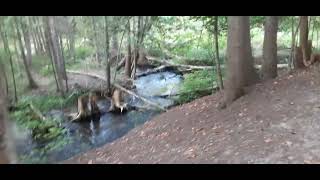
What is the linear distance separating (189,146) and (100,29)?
1.46m

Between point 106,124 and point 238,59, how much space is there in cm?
163

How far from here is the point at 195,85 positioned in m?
4.69

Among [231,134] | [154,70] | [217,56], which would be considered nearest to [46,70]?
[154,70]

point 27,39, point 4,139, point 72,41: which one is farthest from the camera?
point 72,41

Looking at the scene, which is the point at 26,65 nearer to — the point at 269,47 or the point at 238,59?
the point at 238,59

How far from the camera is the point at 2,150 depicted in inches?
132

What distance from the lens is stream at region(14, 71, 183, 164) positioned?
13.9 feet

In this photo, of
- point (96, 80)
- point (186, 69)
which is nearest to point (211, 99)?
point (186, 69)

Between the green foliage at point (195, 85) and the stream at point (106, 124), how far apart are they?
86 mm

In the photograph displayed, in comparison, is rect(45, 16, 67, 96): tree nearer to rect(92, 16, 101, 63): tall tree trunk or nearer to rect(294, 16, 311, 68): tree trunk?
rect(92, 16, 101, 63): tall tree trunk

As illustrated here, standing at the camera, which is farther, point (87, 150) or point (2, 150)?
point (87, 150)

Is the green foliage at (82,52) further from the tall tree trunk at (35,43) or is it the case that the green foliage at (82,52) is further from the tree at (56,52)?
the tall tree trunk at (35,43)

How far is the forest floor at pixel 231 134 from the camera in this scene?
13.5 feet

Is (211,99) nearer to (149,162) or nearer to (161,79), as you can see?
(161,79)
